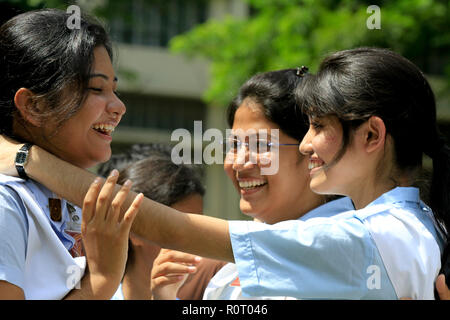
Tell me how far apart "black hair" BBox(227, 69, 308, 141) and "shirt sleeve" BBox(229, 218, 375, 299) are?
74cm

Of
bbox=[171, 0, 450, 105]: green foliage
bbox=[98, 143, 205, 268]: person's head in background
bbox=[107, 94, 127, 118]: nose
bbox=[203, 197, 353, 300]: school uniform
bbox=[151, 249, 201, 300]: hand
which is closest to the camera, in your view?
bbox=[107, 94, 127, 118]: nose

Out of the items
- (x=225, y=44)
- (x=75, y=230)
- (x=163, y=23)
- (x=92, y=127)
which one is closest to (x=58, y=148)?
(x=92, y=127)

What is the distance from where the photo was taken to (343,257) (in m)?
1.86

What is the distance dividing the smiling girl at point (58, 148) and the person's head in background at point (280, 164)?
2.25 feet

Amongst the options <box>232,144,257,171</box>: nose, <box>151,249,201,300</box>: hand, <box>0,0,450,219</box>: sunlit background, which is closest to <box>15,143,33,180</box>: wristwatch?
<box>151,249,201,300</box>: hand

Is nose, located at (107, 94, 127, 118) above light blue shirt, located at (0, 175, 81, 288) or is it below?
above

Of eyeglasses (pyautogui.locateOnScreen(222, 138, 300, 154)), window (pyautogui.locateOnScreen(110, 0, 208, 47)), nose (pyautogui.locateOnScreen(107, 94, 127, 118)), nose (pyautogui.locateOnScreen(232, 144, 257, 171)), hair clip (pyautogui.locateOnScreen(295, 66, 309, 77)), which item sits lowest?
nose (pyautogui.locateOnScreen(232, 144, 257, 171))

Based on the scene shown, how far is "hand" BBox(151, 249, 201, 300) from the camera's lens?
7.96 ft

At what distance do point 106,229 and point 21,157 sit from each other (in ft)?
1.17

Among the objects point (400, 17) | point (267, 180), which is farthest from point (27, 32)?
point (400, 17)

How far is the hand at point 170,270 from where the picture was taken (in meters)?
2.43

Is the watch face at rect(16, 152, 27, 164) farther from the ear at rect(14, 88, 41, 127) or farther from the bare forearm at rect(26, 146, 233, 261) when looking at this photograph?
the ear at rect(14, 88, 41, 127)

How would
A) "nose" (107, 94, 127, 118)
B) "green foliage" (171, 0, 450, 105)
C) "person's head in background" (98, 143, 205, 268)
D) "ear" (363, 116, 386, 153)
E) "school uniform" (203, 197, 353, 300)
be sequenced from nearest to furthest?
"ear" (363, 116, 386, 153), "nose" (107, 94, 127, 118), "school uniform" (203, 197, 353, 300), "person's head in background" (98, 143, 205, 268), "green foliage" (171, 0, 450, 105)
